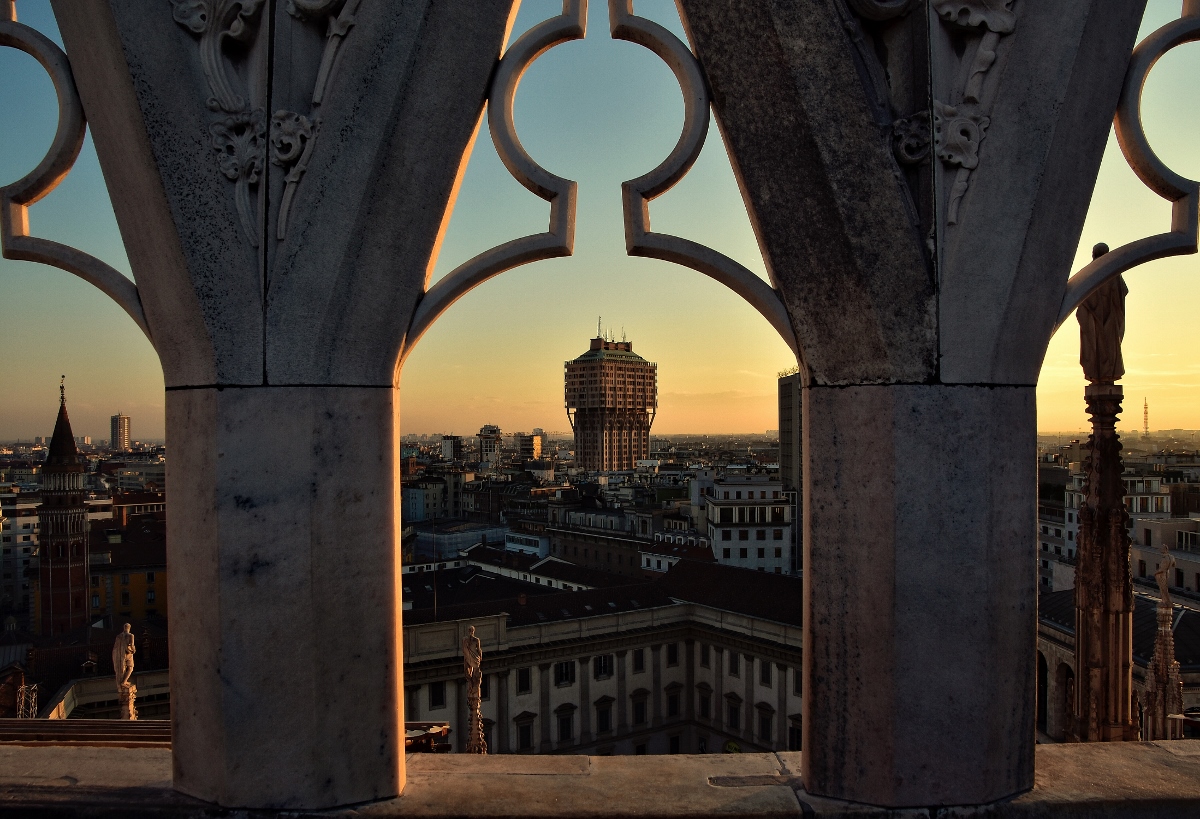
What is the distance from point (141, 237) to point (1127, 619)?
516 cm

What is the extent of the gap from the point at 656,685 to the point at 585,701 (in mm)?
3291

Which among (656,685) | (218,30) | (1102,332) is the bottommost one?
(656,685)

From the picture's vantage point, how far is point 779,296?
90.0 inches

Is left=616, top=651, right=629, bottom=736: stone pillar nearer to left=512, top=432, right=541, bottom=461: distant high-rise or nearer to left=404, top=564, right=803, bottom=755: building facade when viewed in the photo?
left=404, top=564, right=803, bottom=755: building facade

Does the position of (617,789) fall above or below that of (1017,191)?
below

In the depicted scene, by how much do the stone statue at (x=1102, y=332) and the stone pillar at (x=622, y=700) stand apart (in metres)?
33.2

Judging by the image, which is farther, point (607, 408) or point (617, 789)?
point (607, 408)

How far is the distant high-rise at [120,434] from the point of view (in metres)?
140

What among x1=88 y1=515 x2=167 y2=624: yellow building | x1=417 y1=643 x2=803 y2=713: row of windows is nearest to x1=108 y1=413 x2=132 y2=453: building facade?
x1=88 y1=515 x2=167 y2=624: yellow building

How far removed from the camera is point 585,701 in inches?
1409

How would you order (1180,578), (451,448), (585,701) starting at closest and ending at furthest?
(1180,578) → (585,701) → (451,448)

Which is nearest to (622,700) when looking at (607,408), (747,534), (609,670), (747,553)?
(609,670)

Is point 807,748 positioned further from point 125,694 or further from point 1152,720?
point 125,694

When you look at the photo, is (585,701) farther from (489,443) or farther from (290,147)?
(489,443)
